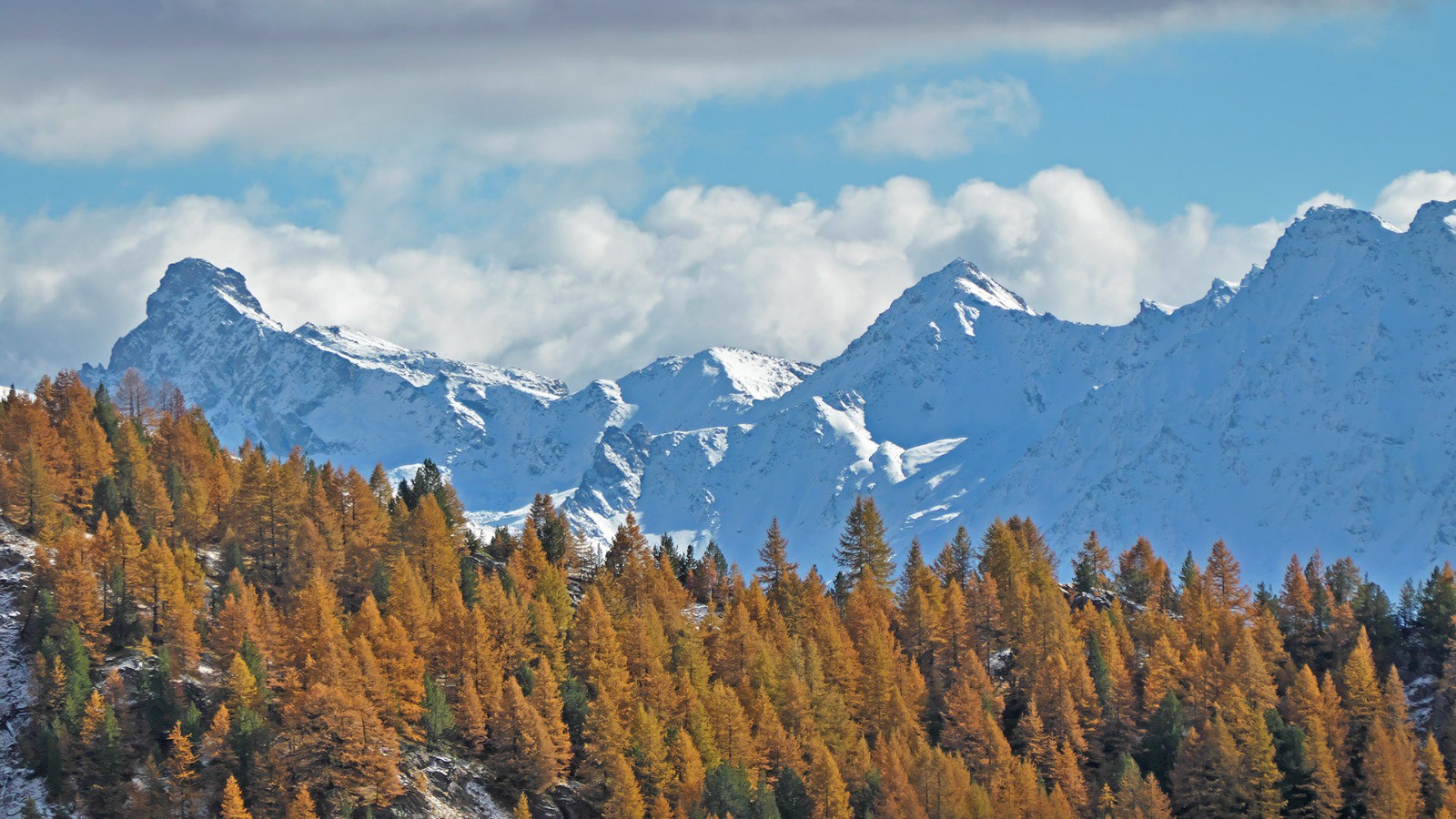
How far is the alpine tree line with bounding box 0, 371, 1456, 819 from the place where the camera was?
121 meters

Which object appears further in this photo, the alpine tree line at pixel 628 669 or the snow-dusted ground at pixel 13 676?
the alpine tree line at pixel 628 669

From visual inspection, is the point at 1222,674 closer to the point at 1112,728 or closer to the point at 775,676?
the point at 1112,728

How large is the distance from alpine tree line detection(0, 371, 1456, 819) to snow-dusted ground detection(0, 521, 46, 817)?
4.19 feet

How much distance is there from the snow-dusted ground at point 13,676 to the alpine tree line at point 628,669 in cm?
128

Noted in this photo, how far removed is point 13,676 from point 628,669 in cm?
4607

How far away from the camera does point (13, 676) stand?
407ft

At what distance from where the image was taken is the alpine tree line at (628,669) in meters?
121

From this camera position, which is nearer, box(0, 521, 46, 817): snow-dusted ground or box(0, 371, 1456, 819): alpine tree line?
box(0, 521, 46, 817): snow-dusted ground

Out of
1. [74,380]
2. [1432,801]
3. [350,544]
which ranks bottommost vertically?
[1432,801]

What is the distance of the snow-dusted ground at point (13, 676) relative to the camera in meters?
115

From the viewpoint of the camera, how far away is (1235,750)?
140m

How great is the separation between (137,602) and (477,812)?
32.4 meters

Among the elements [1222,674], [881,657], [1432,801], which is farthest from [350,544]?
[1432,801]

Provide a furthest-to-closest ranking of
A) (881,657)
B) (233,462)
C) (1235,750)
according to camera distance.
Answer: (233,462)
(881,657)
(1235,750)
